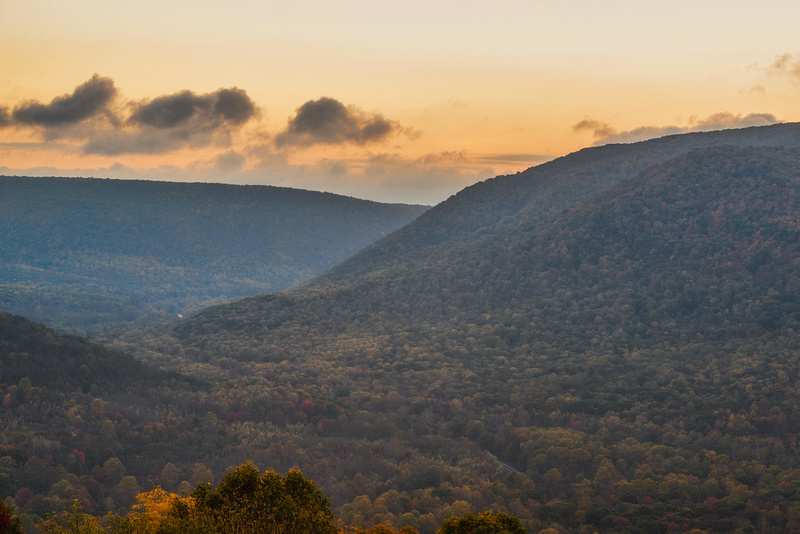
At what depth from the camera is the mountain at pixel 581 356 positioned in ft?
235

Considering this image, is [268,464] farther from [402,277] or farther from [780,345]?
[402,277]

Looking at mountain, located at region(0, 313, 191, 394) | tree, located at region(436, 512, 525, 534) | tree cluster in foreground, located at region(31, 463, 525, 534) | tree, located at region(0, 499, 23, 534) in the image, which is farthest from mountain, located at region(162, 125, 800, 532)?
tree, located at region(0, 499, 23, 534)

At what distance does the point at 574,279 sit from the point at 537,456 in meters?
76.7

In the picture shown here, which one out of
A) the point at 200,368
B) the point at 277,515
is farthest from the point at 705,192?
the point at 277,515

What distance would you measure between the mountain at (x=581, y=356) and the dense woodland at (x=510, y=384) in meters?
0.45

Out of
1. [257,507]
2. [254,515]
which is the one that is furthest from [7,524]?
[257,507]

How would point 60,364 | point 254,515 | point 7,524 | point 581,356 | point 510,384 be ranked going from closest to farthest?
point 7,524, point 254,515, point 60,364, point 510,384, point 581,356

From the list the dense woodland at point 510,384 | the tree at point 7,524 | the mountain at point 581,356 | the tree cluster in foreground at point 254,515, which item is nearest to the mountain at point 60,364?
the dense woodland at point 510,384

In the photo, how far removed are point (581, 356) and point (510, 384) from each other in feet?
58.9

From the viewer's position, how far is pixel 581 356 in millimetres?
120500

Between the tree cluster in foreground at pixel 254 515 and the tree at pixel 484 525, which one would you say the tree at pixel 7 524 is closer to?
the tree cluster in foreground at pixel 254 515

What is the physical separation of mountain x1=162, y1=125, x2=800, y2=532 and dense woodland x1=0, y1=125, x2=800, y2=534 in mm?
446

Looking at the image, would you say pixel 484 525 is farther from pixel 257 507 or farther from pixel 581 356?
pixel 581 356

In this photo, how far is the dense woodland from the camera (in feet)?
227
